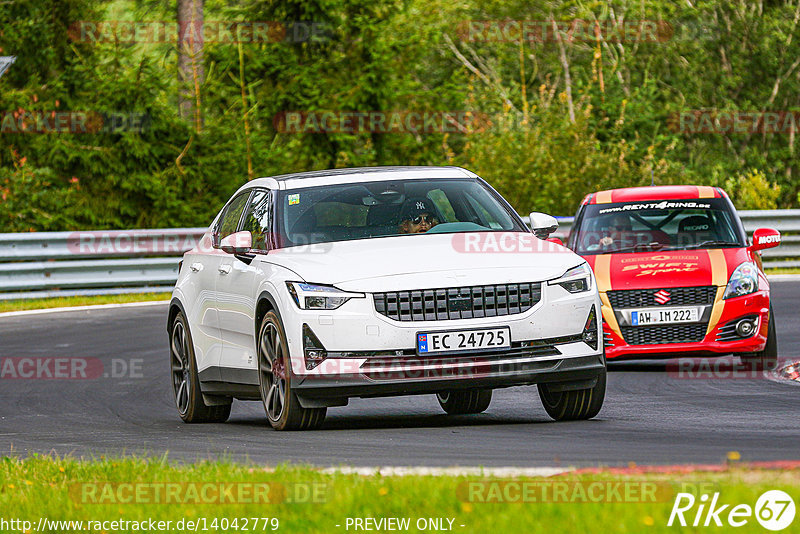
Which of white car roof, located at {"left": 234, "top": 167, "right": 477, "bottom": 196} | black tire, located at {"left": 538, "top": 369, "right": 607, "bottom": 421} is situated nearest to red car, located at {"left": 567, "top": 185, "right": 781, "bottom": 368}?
white car roof, located at {"left": 234, "top": 167, "right": 477, "bottom": 196}

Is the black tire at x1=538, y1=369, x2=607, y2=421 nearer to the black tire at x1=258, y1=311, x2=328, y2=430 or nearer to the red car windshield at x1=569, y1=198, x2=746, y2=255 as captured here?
the black tire at x1=258, y1=311, x2=328, y2=430

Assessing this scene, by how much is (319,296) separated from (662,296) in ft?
16.1

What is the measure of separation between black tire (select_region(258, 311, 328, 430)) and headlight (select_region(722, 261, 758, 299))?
5.05m

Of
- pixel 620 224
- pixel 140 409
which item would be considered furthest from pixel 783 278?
pixel 140 409

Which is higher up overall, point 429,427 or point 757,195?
point 429,427

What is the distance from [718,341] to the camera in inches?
501

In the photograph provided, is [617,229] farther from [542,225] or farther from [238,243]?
[238,243]

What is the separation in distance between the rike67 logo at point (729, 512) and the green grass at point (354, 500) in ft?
0.12

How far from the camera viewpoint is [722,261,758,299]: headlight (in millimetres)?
12844

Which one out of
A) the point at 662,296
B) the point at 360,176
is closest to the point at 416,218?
the point at 360,176

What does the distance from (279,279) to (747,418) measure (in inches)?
123
